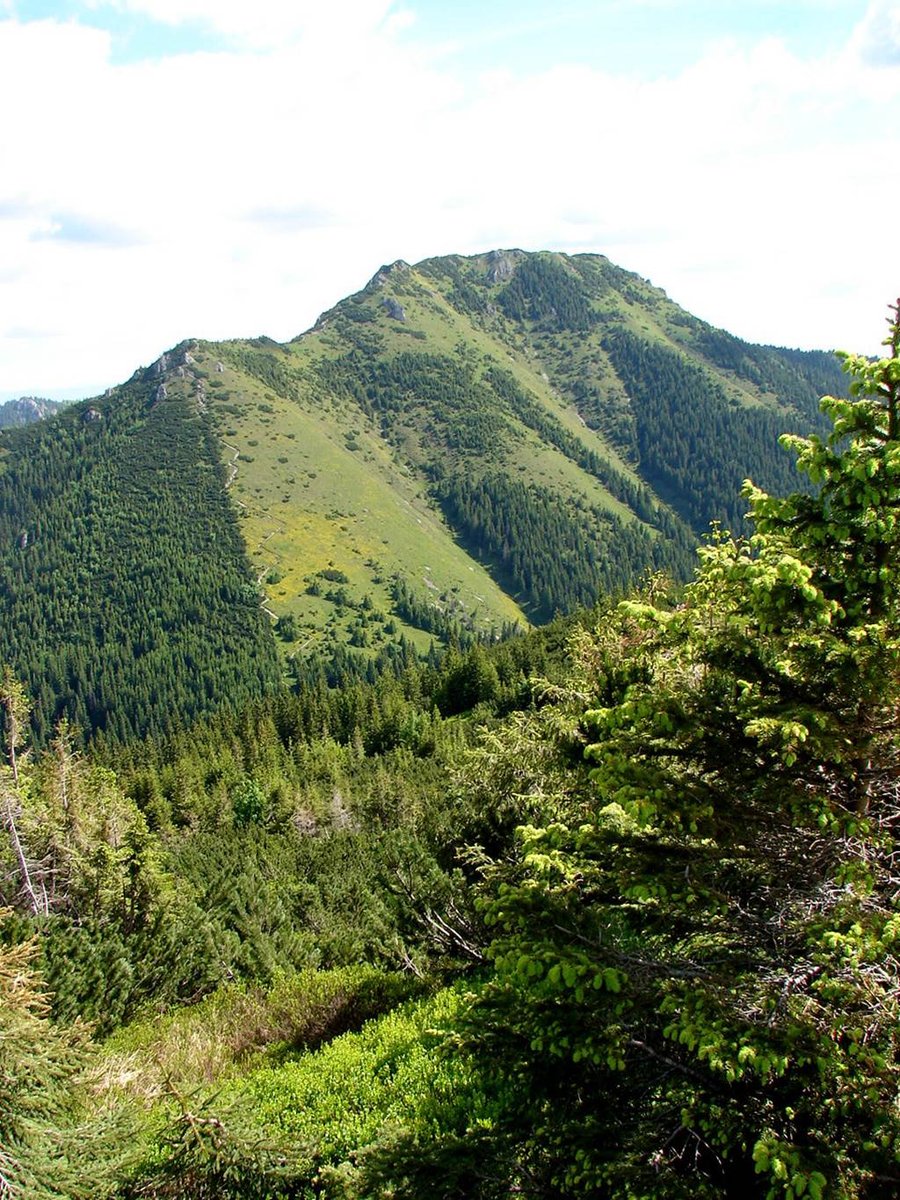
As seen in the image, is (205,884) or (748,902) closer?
(748,902)

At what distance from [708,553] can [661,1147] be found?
18.6 ft

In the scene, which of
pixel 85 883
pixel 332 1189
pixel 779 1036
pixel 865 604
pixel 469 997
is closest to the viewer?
pixel 779 1036

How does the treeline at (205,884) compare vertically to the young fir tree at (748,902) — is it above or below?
below

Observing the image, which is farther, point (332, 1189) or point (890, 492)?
point (332, 1189)

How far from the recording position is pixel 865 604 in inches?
284

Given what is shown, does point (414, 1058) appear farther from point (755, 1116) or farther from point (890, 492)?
point (890, 492)

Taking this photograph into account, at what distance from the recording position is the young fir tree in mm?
6359

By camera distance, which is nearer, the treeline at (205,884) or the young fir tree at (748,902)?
the young fir tree at (748,902)

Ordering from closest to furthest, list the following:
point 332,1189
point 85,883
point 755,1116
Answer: point 755,1116 → point 332,1189 → point 85,883

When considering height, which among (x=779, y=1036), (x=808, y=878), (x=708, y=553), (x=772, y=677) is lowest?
(x=779, y=1036)

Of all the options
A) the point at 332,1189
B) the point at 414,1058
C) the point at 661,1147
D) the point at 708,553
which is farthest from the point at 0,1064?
the point at 708,553

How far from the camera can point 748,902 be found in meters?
8.11

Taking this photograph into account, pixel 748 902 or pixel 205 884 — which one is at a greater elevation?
pixel 748 902

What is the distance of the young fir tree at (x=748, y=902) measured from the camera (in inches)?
250
